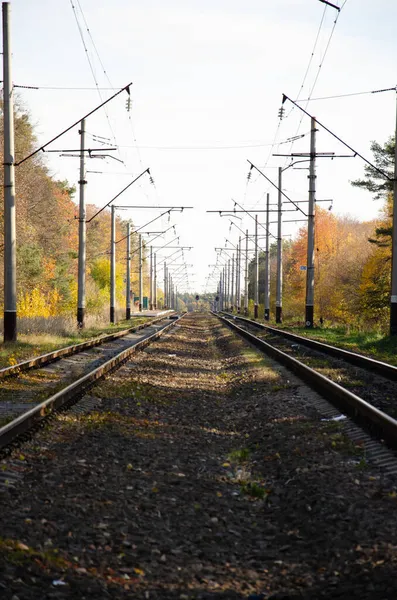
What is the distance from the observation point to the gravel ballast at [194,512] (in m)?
4.38

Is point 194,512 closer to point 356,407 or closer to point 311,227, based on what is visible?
point 356,407

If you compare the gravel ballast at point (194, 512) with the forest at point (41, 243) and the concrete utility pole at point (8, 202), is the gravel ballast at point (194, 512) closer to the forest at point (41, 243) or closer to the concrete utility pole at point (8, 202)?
the concrete utility pole at point (8, 202)

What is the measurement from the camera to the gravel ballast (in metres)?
4.38

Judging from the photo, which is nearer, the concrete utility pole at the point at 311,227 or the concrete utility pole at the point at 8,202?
the concrete utility pole at the point at 8,202

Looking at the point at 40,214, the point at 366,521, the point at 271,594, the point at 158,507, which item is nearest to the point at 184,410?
the point at 158,507

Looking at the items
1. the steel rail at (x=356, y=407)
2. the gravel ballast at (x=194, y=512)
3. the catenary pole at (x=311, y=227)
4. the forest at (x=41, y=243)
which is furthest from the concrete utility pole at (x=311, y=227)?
the gravel ballast at (x=194, y=512)

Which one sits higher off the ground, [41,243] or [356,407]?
[41,243]

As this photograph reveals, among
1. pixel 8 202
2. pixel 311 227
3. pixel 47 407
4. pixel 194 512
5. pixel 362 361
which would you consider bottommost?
pixel 194 512

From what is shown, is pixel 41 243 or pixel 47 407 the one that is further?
pixel 41 243

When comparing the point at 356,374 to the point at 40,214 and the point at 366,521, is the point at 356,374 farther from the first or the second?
the point at 40,214

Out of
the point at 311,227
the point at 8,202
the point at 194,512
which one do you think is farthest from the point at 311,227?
the point at 194,512

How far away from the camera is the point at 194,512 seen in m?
5.91

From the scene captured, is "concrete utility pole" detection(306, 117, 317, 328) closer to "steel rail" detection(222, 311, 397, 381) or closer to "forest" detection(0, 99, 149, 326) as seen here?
"steel rail" detection(222, 311, 397, 381)

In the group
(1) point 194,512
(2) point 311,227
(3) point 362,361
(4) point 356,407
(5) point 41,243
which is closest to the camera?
(1) point 194,512
